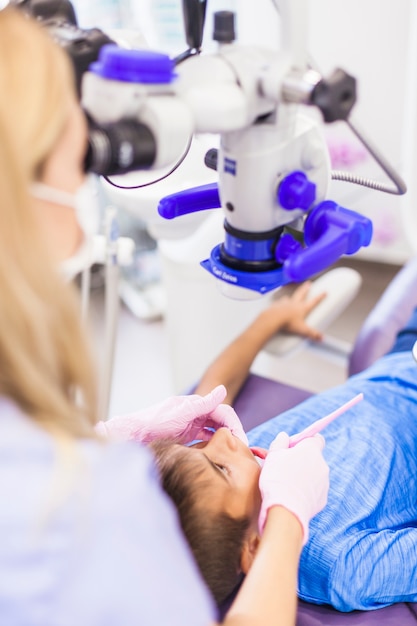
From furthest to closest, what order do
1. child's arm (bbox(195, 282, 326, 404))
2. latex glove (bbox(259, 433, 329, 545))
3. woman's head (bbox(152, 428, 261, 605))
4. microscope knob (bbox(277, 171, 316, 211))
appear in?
child's arm (bbox(195, 282, 326, 404)), woman's head (bbox(152, 428, 261, 605)), latex glove (bbox(259, 433, 329, 545)), microscope knob (bbox(277, 171, 316, 211))

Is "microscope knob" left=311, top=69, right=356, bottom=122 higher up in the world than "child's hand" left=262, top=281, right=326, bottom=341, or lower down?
higher up

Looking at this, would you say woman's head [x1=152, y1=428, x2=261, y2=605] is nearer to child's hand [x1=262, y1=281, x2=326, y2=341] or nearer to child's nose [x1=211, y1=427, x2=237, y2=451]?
child's nose [x1=211, y1=427, x2=237, y2=451]

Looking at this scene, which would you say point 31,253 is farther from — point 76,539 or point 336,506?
point 336,506

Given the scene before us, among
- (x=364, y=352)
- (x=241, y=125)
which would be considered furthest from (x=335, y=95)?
(x=364, y=352)

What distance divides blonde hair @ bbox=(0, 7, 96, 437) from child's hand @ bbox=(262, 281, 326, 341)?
1.17 meters

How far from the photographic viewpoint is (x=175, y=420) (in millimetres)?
1174

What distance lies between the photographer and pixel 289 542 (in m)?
0.86

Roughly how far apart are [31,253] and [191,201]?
42 cm

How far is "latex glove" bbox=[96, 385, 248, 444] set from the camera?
3.80 ft

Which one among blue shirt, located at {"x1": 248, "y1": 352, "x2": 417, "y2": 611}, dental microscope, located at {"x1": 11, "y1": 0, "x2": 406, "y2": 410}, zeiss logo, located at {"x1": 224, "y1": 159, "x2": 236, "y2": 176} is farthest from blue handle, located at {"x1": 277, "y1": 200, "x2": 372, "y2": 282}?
blue shirt, located at {"x1": 248, "y1": 352, "x2": 417, "y2": 611}

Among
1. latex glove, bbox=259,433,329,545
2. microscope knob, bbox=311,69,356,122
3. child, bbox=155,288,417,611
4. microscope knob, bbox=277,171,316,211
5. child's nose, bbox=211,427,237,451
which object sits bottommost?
child, bbox=155,288,417,611

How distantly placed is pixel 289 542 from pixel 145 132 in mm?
533

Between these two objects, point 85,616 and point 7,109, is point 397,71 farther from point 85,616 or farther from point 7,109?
point 85,616

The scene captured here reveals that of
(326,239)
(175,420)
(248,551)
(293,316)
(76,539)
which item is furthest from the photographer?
(293,316)
